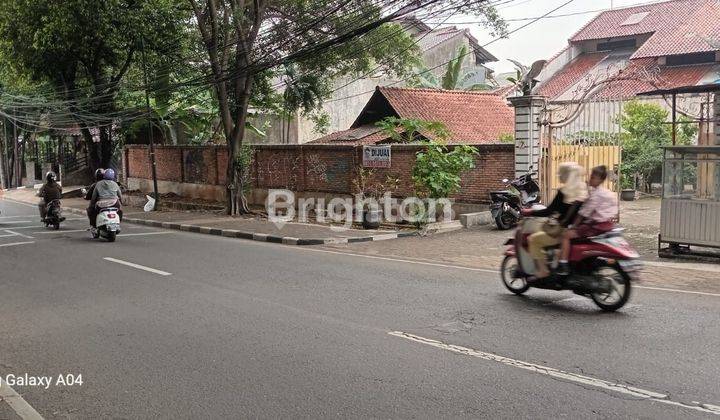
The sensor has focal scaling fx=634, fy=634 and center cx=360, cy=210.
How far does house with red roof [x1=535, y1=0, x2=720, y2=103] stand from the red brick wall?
40.3 feet

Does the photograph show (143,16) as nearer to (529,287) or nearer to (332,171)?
(332,171)

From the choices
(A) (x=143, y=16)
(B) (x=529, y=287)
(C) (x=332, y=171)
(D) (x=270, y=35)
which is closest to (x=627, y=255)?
(B) (x=529, y=287)

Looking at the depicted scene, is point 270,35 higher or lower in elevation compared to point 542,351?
higher

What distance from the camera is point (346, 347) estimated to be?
19.5 feet

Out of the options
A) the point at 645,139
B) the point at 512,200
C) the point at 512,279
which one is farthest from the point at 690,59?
the point at 512,279

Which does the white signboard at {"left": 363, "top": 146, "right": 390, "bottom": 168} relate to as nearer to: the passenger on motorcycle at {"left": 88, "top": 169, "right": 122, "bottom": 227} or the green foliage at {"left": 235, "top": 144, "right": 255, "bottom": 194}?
the green foliage at {"left": 235, "top": 144, "right": 255, "bottom": 194}

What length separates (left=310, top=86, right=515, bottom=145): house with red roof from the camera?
23.1m

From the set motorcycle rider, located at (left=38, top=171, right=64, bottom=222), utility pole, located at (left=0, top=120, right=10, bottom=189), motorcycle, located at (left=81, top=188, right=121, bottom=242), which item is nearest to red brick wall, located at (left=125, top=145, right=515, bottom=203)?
motorcycle, located at (left=81, top=188, right=121, bottom=242)

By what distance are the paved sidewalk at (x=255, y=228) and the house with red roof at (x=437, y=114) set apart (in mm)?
5485

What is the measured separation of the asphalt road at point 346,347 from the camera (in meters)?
4.58

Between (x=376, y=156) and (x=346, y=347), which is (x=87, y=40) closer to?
(x=376, y=156)

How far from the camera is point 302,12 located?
2214 centimetres

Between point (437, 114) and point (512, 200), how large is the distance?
9.19 meters

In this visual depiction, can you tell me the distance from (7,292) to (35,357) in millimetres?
3525
